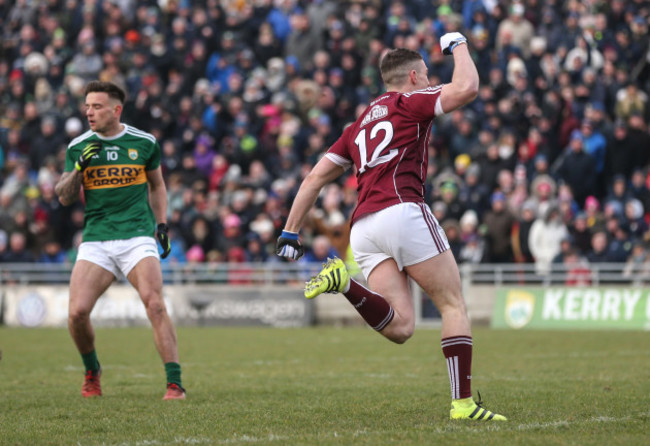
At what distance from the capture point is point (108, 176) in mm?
9273

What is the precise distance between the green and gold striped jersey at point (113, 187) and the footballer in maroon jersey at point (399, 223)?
7.83 feet

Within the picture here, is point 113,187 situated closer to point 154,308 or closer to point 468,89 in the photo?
point 154,308

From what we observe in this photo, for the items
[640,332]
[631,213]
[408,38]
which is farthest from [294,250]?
[408,38]

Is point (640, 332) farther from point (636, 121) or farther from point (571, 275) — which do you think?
point (636, 121)

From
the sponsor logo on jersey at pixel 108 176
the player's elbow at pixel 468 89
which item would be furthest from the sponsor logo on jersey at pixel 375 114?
the sponsor logo on jersey at pixel 108 176

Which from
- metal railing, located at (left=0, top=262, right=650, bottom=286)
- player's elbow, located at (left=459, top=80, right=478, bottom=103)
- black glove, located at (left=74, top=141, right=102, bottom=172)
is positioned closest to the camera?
player's elbow, located at (left=459, top=80, right=478, bottom=103)

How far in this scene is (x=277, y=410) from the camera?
786 cm

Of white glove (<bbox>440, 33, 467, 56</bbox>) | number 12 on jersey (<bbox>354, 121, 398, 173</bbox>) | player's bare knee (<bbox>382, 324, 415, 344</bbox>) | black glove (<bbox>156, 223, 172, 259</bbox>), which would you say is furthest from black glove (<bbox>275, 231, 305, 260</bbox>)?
black glove (<bbox>156, 223, 172, 259</bbox>)

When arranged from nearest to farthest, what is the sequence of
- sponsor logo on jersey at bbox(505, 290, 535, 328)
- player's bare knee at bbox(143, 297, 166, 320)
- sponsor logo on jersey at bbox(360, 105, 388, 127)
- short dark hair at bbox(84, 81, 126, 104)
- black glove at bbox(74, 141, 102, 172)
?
1. sponsor logo on jersey at bbox(360, 105, 388, 127)
2. black glove at bbox(74, 141, 102, 172)
3. player's bare knee at bbox(143, 297, 166, 320)
4. short dark hair at bbox(84, 81, 126, 104)
5. sponsor logo on jersey at bbox(505, 290, 535, 328)

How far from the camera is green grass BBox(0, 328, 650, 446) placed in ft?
21.1

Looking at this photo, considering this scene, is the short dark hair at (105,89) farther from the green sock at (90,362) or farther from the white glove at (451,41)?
the white glove at (451,41)

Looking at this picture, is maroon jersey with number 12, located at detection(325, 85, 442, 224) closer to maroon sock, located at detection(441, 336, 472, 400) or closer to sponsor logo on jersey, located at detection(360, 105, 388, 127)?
sponsor logo on jersey, located at detection(360, 105, 388, 127)

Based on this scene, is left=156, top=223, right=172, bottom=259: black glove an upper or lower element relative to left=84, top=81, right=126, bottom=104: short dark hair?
lower

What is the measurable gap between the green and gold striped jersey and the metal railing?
11.0 meters
